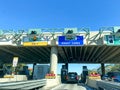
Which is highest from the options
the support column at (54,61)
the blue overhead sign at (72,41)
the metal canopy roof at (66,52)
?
the blue overhead sign at (72,41)

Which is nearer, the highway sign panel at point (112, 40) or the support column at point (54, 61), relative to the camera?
the highway sign panel at point (112, 40)

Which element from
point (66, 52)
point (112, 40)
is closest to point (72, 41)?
point (112, 40)

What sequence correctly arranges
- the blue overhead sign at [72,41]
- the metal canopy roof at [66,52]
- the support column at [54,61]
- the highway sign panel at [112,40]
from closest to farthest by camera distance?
the highway sign panel at [112,40]
the blue overhead sign at [72,41]
the support column at [54,61]
the metal canopy roof at [66,52]

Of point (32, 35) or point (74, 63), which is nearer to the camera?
point (32, 35)

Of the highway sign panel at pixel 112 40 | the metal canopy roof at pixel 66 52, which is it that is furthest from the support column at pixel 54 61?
the highway sign panel at pixel 112 40

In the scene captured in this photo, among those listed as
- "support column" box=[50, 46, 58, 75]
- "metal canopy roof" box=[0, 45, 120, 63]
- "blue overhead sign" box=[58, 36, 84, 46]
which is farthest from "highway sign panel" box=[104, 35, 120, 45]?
"support column" box=[50, 46, 58, 75]

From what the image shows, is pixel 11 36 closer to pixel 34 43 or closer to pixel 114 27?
pixel 34 43

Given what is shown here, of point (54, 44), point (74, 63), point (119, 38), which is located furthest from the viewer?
point (74, 63)

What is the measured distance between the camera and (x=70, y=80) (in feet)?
128

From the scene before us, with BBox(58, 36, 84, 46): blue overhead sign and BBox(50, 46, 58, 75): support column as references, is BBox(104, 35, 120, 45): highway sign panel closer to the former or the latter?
BBox(58, 36, 84, 46): blue overhead sign

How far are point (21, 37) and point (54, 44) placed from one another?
5706 millimetres

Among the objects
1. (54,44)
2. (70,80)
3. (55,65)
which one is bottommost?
(70,80)

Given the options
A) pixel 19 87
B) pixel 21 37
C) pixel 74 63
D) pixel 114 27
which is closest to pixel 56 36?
pixel 21 37

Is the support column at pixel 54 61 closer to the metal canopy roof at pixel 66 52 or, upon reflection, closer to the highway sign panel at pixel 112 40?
the metal canopy roof at pixel 66 52
